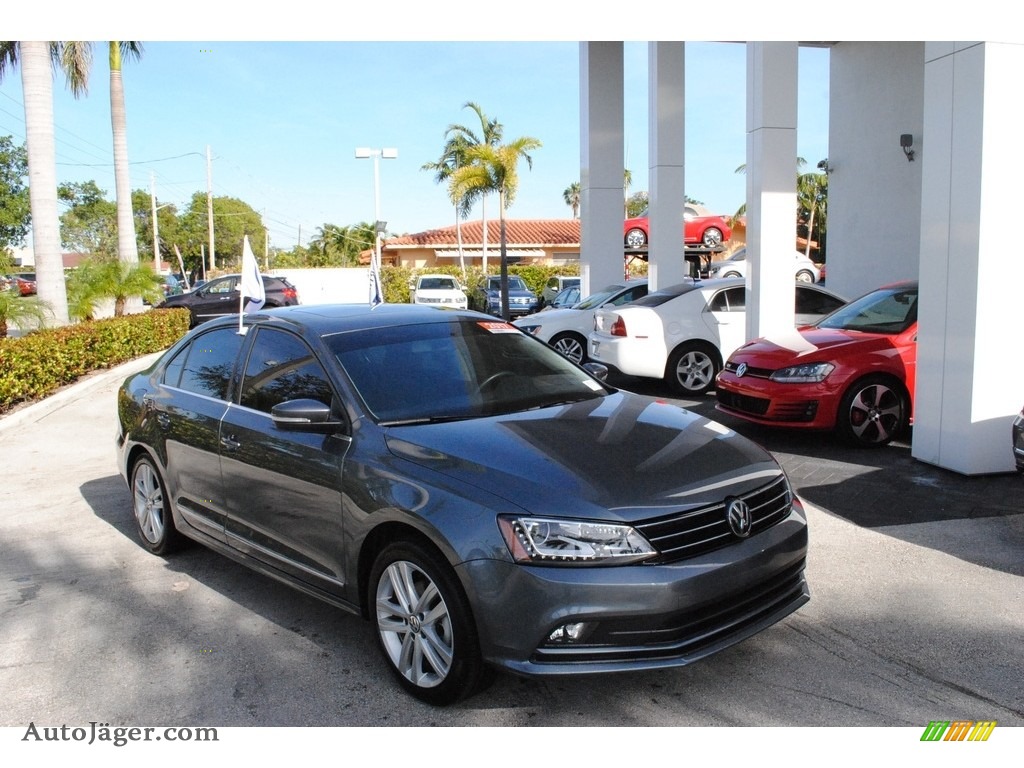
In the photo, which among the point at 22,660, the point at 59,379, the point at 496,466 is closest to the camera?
the point at 496,466

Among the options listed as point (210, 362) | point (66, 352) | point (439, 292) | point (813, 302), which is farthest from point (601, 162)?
point (210, 362)

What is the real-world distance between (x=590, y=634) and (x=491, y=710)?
24.3 inches

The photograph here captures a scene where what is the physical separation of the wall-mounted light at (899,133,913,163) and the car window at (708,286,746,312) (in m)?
6.53

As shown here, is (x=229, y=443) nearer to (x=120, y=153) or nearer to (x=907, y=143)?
(x=907, y=143)

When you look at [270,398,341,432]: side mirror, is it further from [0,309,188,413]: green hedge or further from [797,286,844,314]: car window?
[797,286,844,314]: car window

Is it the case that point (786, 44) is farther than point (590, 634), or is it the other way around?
point (786, 44)

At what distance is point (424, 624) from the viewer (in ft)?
11.7

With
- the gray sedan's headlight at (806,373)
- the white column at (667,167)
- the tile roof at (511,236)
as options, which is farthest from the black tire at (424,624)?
the tile roof at (511,236)

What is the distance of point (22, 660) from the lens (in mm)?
4215

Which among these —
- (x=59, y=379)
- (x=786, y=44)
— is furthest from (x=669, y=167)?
(x=59, y=379)

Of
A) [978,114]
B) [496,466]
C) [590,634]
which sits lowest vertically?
[590,634]

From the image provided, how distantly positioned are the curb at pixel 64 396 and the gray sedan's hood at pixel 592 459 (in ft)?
27.4

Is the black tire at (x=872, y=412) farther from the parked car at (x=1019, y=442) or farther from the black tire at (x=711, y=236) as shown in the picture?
the black tire at (x=711, y=236)
